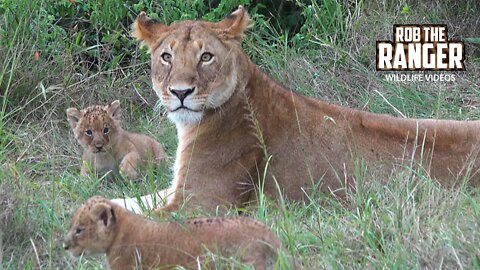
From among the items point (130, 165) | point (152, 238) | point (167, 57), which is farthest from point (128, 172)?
point (152, 238)

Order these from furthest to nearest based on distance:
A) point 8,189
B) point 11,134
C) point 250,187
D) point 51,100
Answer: point 51,100, point 11,134, point 250,187, point 8,189

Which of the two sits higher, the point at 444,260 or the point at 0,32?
the point at 0,32

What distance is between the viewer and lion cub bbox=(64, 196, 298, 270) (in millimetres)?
4586

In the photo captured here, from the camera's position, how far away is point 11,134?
7.66 metres

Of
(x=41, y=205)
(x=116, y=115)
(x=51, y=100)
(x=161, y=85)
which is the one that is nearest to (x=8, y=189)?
(x=41, y=205)

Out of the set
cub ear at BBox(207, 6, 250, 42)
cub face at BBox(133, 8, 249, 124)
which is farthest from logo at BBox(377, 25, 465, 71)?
cub face at BBox(133, 8, 249, 124)

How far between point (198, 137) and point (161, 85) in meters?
0.36

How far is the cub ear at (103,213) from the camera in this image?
183 inches

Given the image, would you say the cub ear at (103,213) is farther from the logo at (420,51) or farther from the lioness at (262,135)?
the logo at (420,51)

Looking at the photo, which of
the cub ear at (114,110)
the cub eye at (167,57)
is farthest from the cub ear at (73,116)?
the cub eye at (167,57)

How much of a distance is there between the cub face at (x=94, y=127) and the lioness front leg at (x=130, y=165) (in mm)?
139

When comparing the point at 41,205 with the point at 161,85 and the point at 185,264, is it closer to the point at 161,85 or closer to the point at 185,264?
the point at 161,85

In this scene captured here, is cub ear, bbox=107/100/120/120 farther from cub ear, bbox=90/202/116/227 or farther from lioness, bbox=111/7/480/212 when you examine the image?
cub ear, bbox=90/202/116/227

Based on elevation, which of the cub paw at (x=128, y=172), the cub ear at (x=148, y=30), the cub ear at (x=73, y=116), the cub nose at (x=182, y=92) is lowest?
the cub paw at (x=128, y=172)
